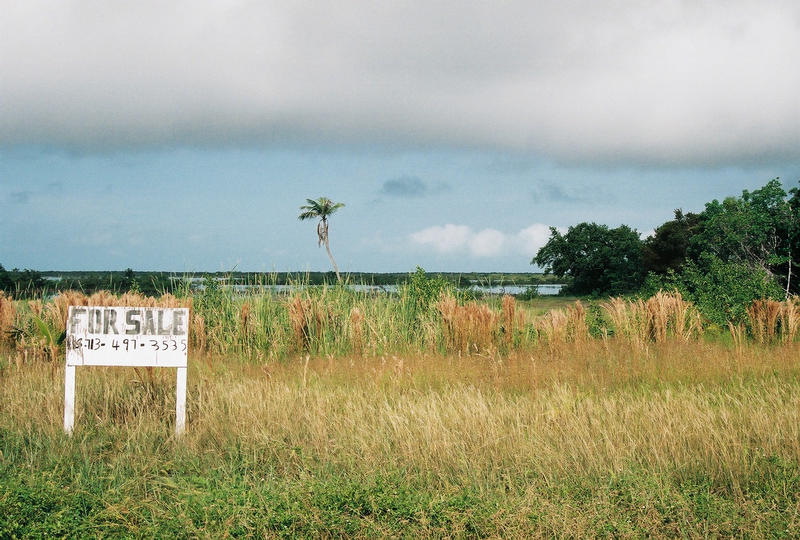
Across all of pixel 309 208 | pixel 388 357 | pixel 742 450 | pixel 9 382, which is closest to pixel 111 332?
pixel 9 382

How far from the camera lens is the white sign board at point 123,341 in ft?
20.0

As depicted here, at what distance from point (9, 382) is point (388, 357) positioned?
5.02 meters

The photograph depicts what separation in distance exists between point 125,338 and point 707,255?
15354 millimetres

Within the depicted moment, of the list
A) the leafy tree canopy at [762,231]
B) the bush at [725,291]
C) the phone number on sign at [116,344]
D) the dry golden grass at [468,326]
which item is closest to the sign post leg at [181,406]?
the phone number on sign at [116,344]

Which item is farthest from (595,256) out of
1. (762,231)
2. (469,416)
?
(469,416)

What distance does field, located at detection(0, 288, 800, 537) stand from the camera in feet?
13.1

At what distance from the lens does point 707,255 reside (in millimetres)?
17094

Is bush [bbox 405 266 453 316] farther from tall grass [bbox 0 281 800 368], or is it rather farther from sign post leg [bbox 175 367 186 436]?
sign post leg [bbox 175 367 186 436]

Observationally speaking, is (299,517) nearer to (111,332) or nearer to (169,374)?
(111,332)

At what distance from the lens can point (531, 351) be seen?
10.2 metres

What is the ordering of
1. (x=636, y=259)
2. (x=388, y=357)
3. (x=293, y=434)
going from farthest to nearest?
1. (x=636, y=259)
2. (x=388, y=357)
3. (x=293, y=434)

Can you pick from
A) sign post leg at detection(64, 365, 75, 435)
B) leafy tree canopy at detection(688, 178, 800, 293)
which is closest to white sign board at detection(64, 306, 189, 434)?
sign post leg at detection(64, 365, 75, 435)

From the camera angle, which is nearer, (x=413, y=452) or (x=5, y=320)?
(x=413, y=452)

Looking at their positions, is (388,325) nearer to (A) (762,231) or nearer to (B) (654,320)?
(B) (654,320)
